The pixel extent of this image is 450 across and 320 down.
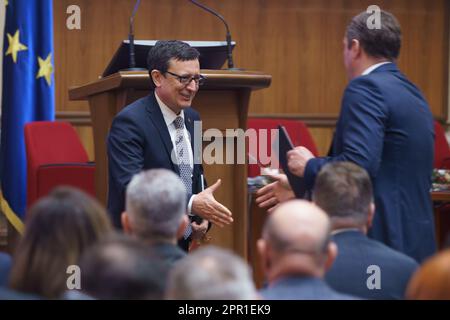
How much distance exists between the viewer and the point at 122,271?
6.35 ft

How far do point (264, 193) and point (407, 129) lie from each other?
0.76 metres

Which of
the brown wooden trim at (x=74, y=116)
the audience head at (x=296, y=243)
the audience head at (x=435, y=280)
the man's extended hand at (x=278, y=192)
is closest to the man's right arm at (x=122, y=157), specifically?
the man's extended hand at (x=278, y=192)

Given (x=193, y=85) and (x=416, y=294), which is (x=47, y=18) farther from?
(x=416, y=294)

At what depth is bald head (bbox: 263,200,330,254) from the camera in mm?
2293

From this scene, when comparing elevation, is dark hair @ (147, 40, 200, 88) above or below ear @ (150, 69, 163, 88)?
above

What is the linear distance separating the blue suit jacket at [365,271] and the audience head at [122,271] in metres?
1.02

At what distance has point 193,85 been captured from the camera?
13.5ft

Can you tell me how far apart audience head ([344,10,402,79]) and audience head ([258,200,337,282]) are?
1456 millimetres

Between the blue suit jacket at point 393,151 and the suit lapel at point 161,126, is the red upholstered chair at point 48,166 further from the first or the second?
the blue suit jacket at point 393,151

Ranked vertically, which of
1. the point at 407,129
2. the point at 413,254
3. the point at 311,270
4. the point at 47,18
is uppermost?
the point at 47,18

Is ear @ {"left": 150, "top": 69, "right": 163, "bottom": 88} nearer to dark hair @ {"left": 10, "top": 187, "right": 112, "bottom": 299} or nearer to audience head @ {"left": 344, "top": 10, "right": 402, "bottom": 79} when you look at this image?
audience head @ {"left": 344, "top": 10, "right": 402, "bottom": 79}

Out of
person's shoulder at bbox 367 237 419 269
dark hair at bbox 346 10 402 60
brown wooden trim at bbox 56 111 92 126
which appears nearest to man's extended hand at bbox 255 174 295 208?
dark hair at bbox 346 10 402 60

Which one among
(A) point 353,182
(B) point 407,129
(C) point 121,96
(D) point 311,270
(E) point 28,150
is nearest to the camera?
(D) point 311,270

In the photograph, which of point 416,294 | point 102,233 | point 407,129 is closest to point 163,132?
point 407,129
